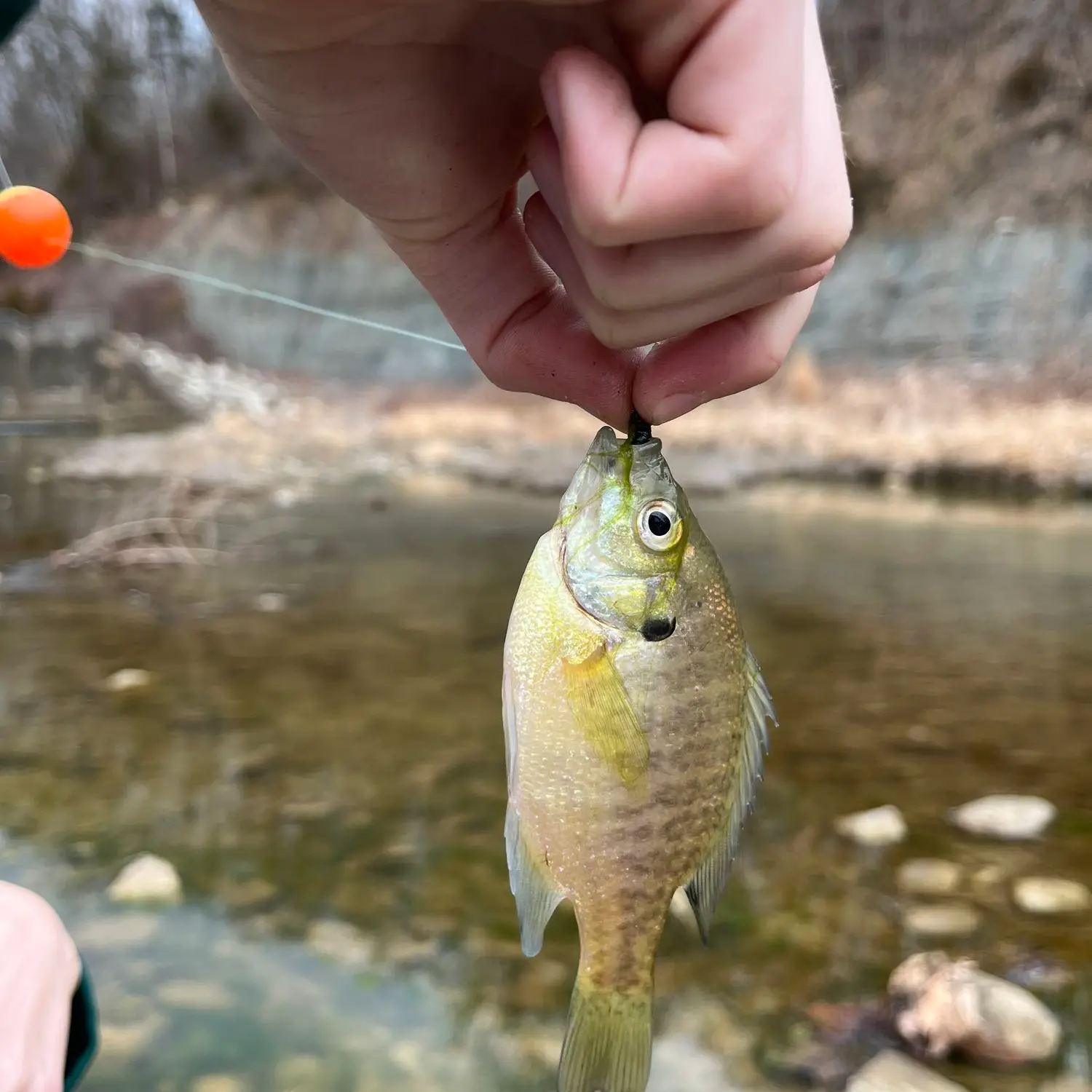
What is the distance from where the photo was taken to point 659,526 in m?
1.16

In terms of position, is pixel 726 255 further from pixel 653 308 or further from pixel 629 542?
pixel 629 542

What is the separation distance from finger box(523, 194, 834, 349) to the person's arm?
3.12 ft

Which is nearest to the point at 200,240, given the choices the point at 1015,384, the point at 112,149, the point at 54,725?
the point at 112,149

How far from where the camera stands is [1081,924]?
6.48 feet

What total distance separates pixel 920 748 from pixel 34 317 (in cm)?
1047

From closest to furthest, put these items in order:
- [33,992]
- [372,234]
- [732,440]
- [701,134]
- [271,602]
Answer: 1. [701,134]
2. [33,992]
3. [271,602]
4. [732,440]
5. [372,234]

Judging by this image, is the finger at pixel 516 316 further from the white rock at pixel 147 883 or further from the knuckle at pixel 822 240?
the white rock at pixel 147 883

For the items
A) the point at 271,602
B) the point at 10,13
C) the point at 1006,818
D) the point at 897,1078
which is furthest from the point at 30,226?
the point at 271,602

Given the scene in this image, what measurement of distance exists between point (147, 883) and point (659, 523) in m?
1.58

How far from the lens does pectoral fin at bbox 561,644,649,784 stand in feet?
3.63

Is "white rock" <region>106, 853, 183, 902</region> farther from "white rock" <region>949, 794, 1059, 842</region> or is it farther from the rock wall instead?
the rock wall

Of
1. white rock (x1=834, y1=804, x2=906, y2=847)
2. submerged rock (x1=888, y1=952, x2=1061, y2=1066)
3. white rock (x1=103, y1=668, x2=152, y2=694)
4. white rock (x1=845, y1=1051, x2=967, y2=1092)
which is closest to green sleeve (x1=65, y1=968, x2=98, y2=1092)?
white rock (x1=845, y1=1051, x2=967, y2=1092)

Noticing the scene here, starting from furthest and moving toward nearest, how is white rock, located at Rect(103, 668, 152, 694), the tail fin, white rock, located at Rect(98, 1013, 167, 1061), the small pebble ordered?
the small pebble, white rock, located at Rect(103, 668, 152, 694), white rock, located at Rect(98, 1013, 167, 1061), the tail fin

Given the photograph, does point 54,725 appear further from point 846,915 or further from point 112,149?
point 112,149
